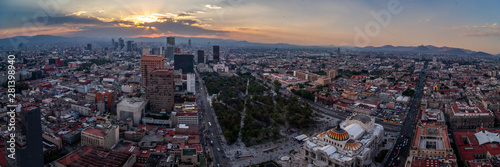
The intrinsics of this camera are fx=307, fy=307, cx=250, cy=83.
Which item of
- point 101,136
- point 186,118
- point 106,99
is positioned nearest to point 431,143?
point 186,118

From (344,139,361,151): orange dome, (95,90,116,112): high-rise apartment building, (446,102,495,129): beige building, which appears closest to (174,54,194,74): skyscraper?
(95,90,116,112): high-rise apartment building

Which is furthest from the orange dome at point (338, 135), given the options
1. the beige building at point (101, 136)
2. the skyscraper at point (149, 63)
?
the skyscraper at point (149, 63)

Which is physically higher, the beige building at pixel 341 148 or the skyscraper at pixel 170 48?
the skyscraper at pixel 170 48

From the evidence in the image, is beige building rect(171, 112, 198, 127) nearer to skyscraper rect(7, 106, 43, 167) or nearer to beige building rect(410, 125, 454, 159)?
skyscraper rect(7, 106, 43, 167)

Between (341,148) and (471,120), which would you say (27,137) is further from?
(471,120)

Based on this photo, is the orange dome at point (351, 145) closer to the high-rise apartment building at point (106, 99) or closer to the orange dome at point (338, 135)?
the orange dome at point (338, 135)

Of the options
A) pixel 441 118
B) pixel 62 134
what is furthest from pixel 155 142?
pixel 441 118
